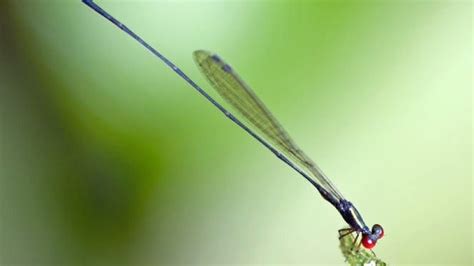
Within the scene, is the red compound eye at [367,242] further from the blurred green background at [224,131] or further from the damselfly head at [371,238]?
the blurred green background at [224,131]

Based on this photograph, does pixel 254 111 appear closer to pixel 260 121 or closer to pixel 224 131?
pixel 260 121

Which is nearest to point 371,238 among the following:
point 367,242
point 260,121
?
point 367,242

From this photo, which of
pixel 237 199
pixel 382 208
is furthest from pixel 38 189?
pixel 382 208

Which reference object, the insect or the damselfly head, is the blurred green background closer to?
the insect

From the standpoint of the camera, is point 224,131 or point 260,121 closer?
point 260,121

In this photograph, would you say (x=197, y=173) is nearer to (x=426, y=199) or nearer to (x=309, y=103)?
(x=309, y=103)

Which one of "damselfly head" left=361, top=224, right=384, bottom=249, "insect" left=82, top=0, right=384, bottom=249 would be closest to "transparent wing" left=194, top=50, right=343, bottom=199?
"insect" left=82, top=0, right=384, bottom=249
